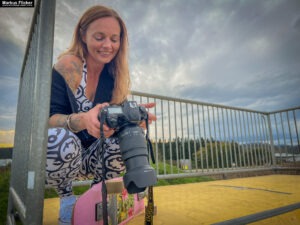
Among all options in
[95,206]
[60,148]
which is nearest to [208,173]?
[95,206]

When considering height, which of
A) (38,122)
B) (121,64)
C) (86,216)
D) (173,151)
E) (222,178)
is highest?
(121,64)

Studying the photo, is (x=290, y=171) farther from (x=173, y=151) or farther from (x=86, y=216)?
(x=86, y=216)

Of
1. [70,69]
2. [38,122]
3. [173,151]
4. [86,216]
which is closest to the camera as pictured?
[38,122]

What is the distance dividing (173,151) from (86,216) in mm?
1855

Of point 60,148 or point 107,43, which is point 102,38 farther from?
point 60,148

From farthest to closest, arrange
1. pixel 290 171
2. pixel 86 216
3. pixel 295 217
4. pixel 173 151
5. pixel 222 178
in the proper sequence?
pixel 290 171 < pixel 222 178 < pixel 173 151 < pixel 295 217 < pixel 86 216

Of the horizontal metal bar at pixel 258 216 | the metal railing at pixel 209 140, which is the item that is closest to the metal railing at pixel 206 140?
the metal railing at pixel 209 140

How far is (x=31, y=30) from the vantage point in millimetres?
979

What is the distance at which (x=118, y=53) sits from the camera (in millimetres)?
1310

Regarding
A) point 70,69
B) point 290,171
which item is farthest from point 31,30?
point 290,171

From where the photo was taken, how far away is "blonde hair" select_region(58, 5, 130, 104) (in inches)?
47.3

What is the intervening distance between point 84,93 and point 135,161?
713mm

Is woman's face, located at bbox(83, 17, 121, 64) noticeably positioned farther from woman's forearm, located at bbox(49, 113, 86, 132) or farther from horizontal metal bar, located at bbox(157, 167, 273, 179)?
horizontal metal bar, located at bbox(157, 167, 273, 179)

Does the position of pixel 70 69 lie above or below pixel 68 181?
above
